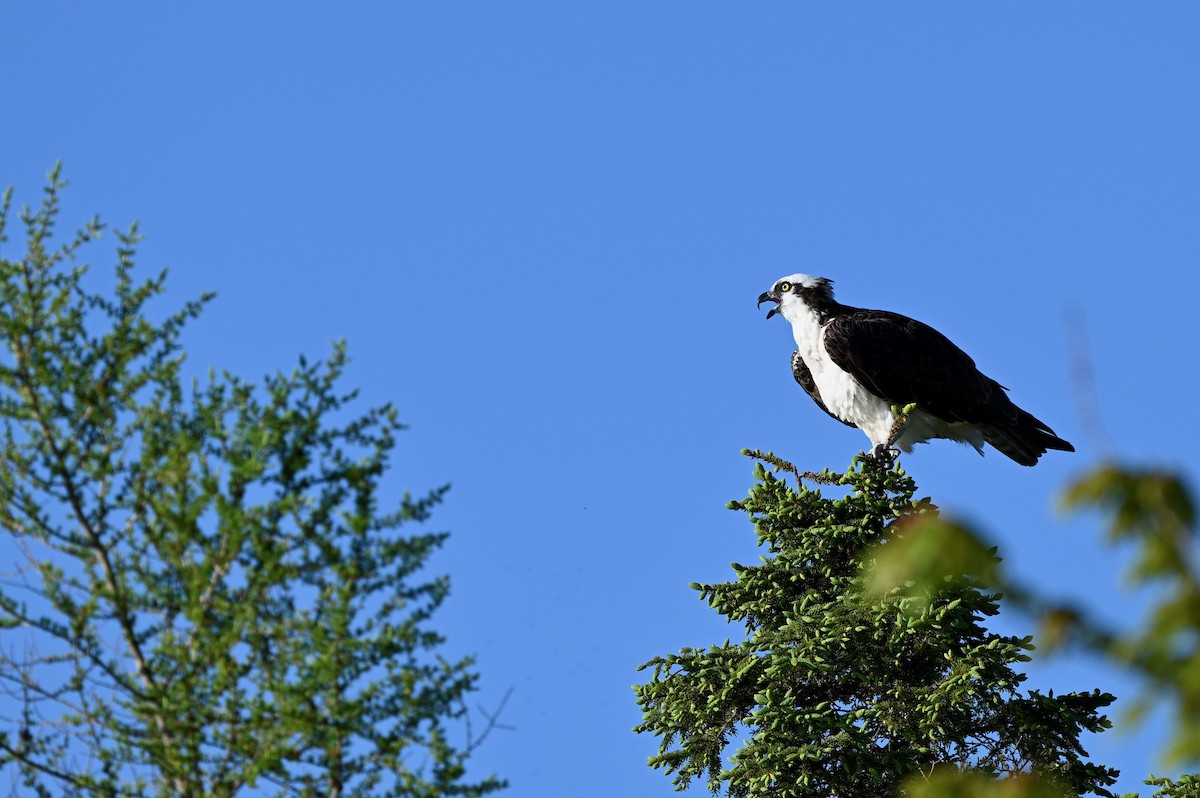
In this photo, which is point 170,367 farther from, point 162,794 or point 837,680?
point 837,680

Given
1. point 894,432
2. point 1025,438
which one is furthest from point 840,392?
point 1025,438

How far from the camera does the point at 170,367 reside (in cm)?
1341

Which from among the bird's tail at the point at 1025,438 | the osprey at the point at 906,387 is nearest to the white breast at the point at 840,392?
the osprey at the point at 906,387

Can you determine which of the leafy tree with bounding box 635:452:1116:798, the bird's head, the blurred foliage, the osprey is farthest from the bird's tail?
the blurred foliage

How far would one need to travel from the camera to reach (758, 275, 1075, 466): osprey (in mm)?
14844

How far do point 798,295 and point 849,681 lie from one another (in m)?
6.32

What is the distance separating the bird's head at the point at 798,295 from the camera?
635 inches

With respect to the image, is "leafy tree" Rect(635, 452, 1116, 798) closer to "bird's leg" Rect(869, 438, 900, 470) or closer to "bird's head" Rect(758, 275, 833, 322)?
"bird's leg" Rect(869, 438, 900, 470)

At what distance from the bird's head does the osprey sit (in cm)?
27

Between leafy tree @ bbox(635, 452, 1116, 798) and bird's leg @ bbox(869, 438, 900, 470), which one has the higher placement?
bird's leg @ bbox(869, 438, 900, 470)

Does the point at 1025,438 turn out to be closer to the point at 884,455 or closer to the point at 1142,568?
the point at 884,455

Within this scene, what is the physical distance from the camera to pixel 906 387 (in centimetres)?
1475

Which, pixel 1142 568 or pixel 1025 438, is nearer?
pixel 1142 568

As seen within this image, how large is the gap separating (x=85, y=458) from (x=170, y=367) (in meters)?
1.42
